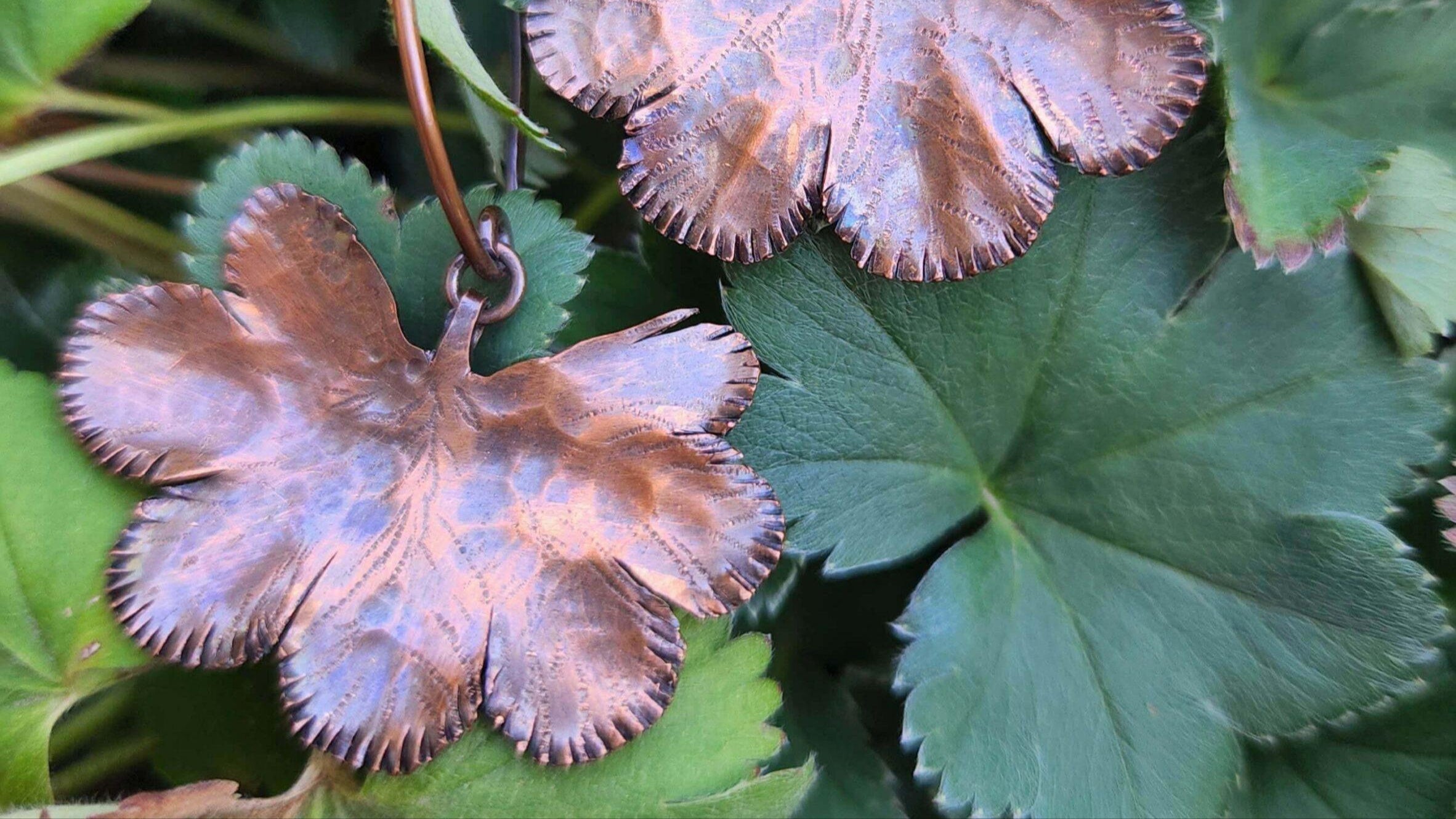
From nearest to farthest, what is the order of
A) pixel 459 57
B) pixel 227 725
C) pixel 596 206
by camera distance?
pixel 459 57 → pixel 227 725 → pixel 596 206

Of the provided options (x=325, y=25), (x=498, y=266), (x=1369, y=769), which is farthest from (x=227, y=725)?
(x=1369, y=769)

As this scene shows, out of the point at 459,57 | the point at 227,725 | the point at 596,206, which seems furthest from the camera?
the point at 596,206

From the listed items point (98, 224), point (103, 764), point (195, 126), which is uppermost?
point (195, 126)

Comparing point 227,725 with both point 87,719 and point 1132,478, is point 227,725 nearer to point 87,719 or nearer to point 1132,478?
point 87,719

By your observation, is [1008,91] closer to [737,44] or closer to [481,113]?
[737,44]

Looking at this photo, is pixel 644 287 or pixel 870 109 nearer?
pixel 870 109

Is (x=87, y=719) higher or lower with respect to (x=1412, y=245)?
lower

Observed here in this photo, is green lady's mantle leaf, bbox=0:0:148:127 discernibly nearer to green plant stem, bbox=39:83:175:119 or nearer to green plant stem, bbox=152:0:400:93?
green plant stem, bbox=39:83:175:119
